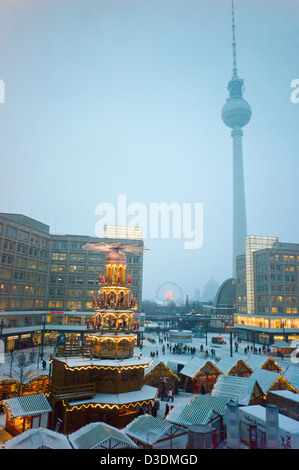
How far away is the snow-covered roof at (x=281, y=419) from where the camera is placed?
17641 millimetres

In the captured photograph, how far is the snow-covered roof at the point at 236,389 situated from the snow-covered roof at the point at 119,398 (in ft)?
18.6

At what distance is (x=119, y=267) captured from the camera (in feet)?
105

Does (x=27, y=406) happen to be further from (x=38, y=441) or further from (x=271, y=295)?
(x=271, y=295)

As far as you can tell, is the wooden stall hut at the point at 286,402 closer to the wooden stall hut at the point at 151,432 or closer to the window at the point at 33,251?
the wooden stall hut at the point at 151,432

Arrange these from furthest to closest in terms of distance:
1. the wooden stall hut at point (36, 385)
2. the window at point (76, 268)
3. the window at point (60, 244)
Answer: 1. the window at point (60, 244)
2. the window at point (76, 268)
3. the wooden stall hut at point (36, 385)

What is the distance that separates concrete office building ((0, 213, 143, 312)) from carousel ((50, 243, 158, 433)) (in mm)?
36254

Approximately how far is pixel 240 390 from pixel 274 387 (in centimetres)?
458

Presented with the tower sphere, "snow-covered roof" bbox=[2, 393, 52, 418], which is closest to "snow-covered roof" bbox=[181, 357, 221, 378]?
the tower sphere

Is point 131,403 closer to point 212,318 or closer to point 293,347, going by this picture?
point 293,347

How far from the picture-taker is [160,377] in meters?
33.4

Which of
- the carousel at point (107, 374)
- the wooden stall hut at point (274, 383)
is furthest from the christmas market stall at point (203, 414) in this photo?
the wooden stall hut at point (274, 383)

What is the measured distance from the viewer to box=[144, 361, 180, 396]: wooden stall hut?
109ft

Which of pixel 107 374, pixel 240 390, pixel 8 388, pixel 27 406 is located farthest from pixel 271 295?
pixel 27 406
